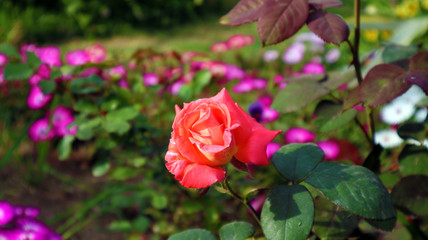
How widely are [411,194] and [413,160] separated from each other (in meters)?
0.08

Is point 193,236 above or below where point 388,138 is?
above

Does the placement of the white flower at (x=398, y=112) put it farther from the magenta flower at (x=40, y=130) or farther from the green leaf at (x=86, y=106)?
the magenta flower at (x=40, y=130)

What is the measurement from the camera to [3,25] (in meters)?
3.74

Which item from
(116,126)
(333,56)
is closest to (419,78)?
(116,126)

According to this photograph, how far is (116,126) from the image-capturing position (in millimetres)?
901

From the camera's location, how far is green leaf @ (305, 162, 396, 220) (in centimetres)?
48

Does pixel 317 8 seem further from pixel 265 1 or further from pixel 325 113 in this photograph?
pixel 325 113

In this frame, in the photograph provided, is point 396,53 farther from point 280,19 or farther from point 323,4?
point 280,19

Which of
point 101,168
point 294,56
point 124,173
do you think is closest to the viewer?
point 101,168

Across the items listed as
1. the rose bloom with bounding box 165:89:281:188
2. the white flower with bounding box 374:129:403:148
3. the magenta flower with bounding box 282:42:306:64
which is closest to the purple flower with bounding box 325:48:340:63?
the magenta flower with bounding box 282:42:306:64

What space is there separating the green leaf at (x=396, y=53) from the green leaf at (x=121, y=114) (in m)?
0.56

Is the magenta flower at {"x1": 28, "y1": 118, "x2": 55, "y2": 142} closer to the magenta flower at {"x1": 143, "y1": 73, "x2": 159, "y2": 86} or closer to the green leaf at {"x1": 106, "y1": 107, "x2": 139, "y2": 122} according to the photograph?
the magenta flower at {"x1": 143, "y1": 73, "x2": 159, "y2": 86}

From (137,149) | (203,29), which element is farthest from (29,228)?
(203,29)

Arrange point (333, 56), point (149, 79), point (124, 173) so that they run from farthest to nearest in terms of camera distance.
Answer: point (333, 56)
point (149, 79)
point (124, 173)
